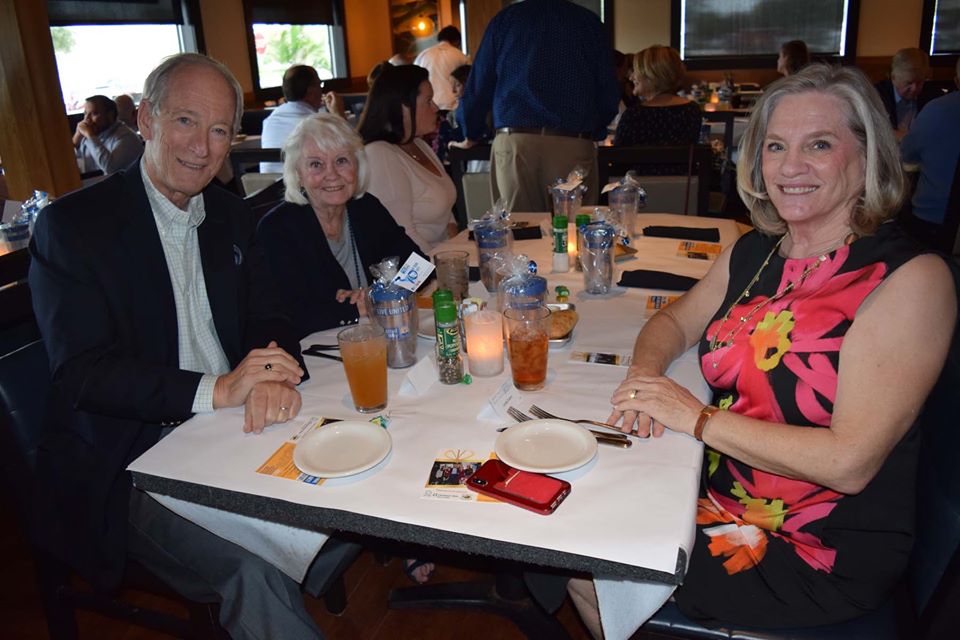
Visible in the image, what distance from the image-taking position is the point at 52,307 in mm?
1476

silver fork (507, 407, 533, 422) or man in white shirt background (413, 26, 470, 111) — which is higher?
man in white shirt background (413, 26, 470, 111)

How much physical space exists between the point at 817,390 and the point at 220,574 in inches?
48.2

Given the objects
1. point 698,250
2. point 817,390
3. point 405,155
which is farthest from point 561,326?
point 405,155

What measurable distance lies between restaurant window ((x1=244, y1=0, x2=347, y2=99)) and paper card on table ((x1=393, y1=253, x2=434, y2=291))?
8414mm

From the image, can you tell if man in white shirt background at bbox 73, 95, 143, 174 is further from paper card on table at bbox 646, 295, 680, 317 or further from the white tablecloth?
paper card on table at bbox 646, 295, 680, 317

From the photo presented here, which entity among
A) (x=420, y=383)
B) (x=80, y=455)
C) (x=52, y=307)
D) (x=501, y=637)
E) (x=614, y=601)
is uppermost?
(x=52, y=307)

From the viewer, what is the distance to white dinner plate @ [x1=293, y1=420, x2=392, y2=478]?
1221 mm

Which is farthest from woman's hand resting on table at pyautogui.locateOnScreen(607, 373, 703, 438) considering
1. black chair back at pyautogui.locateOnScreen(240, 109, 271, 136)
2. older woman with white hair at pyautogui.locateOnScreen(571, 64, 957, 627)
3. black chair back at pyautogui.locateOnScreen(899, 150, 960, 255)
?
black chair back at pyautogui.locateOnScreen(240, 109, 271, 136)

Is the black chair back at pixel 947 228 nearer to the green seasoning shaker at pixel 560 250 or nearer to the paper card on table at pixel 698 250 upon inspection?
the paper card on table at pixel 698 250

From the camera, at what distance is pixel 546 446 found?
49.6 inches

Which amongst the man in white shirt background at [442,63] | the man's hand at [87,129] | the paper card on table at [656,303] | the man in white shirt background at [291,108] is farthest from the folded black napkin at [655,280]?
the man in white shirt background at [442,63]

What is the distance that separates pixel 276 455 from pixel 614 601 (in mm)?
654

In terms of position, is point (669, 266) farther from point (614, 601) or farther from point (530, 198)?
point (530, 198)

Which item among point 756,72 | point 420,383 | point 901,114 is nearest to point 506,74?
point 420,383
